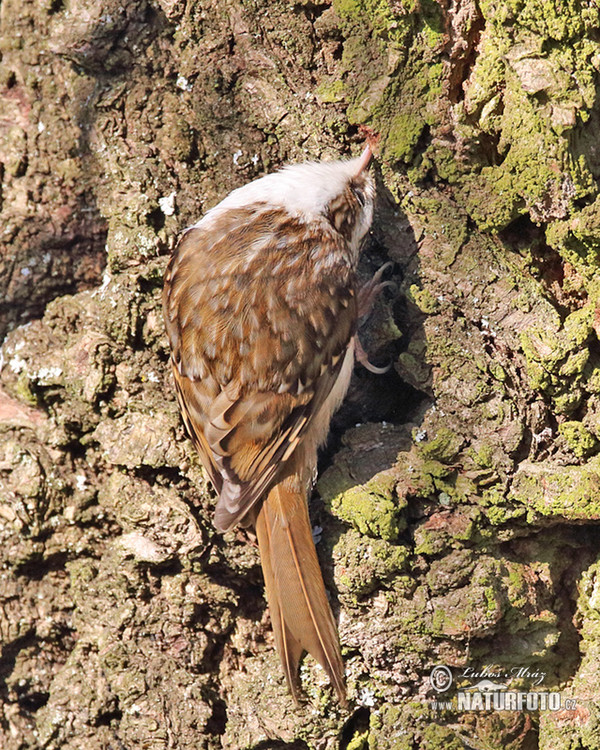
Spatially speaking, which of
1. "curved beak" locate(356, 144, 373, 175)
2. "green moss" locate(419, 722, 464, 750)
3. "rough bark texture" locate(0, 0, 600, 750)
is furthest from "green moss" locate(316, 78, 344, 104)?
"green moss" locate(419, 722, 464, 750)

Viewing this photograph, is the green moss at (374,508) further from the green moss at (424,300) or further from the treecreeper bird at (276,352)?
the green moss at (424,300)

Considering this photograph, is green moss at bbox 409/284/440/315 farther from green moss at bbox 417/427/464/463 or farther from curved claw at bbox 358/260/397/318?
green moss at bbox 417/427/464/463

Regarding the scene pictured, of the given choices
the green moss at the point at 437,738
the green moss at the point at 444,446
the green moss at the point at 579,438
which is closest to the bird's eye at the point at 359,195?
the green moss at the point at 444,446

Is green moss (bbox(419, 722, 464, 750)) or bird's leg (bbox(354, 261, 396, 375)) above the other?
bird's leg (bbox(354, 261, 396, 375))

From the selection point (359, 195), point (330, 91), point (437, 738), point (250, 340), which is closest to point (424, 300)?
point (359, 195)

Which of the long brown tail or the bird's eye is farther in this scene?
the bird's eye

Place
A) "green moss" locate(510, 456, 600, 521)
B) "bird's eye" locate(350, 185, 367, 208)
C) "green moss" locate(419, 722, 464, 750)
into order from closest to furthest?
"green moss" locate(510, 456, 600, 521) < "green moss" locate(419, 722, 464, 750) < "bird's eye" locate(350, 185, 367, 208)

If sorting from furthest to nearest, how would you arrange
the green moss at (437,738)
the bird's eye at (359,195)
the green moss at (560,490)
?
the bird's eye at (359,195)
the green moss at (437,738)
the green moss at (560,490)

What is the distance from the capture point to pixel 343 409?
1884mm

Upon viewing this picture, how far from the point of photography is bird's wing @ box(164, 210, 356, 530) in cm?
172

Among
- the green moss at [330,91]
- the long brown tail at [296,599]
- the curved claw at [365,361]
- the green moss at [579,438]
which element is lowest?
the long brown tail at [296,599]

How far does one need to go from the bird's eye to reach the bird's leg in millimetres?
154

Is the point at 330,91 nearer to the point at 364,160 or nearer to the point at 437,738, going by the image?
the point at 364,160

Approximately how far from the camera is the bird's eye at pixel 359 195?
5.85ft
